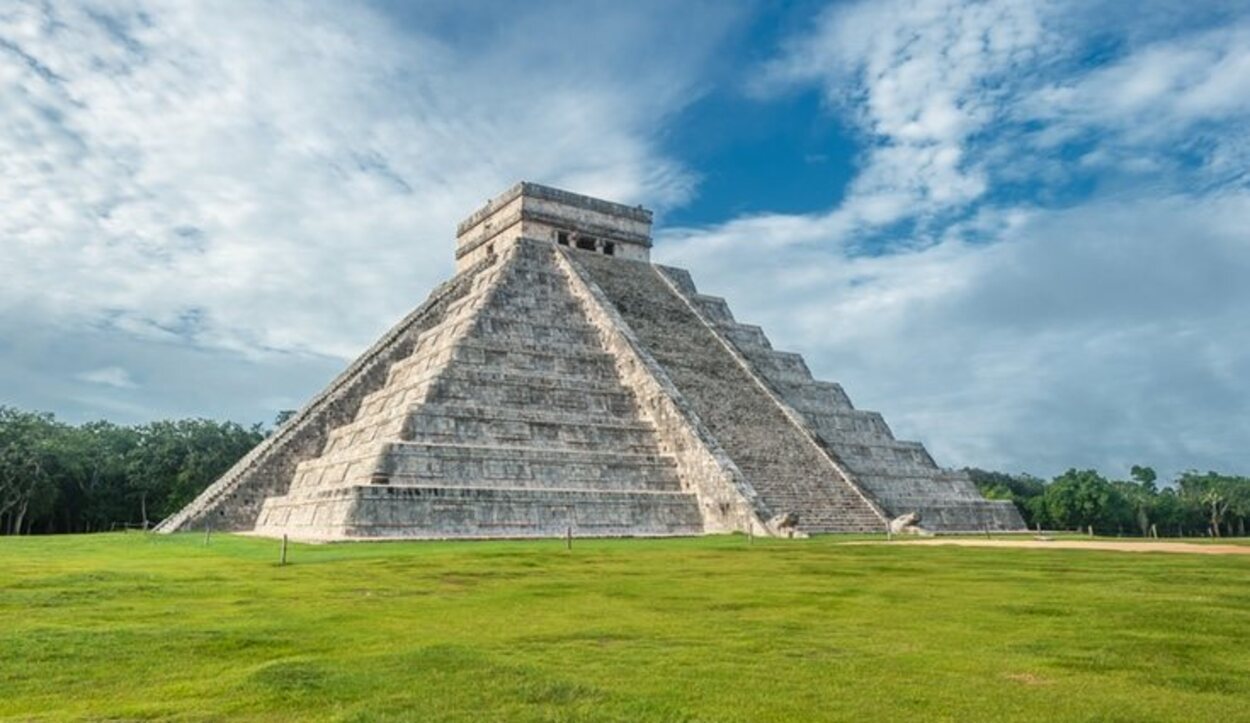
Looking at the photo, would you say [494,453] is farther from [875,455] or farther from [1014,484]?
[1014,484]

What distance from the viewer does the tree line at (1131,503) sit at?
52.3m

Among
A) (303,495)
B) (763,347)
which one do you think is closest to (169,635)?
(303,495)

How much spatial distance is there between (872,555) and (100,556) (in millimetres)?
13062

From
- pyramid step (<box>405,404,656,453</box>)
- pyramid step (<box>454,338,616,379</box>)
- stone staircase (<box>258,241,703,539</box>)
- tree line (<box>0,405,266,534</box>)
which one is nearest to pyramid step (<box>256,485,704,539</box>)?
stone staircase (<box>258,241,703,539</box>)

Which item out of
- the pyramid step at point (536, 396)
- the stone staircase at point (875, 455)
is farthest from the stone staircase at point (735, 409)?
the pyramid step at point (536, 396)

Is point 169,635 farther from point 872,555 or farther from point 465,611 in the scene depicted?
point 872,555

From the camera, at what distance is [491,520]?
20.8m

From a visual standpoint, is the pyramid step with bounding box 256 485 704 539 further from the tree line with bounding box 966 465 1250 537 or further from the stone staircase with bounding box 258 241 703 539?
the tree line with bounding box 966 465 1250 537

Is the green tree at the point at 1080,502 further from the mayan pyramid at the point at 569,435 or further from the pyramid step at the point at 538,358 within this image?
the pyramid step at the point at 538,358

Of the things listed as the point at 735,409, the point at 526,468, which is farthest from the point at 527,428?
the point at 735,409

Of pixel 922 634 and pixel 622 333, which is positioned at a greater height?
pixel 622 333

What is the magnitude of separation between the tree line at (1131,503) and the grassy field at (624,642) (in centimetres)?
2828

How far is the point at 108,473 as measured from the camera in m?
42.2

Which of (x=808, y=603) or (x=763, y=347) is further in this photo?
(x=763, y=347)
